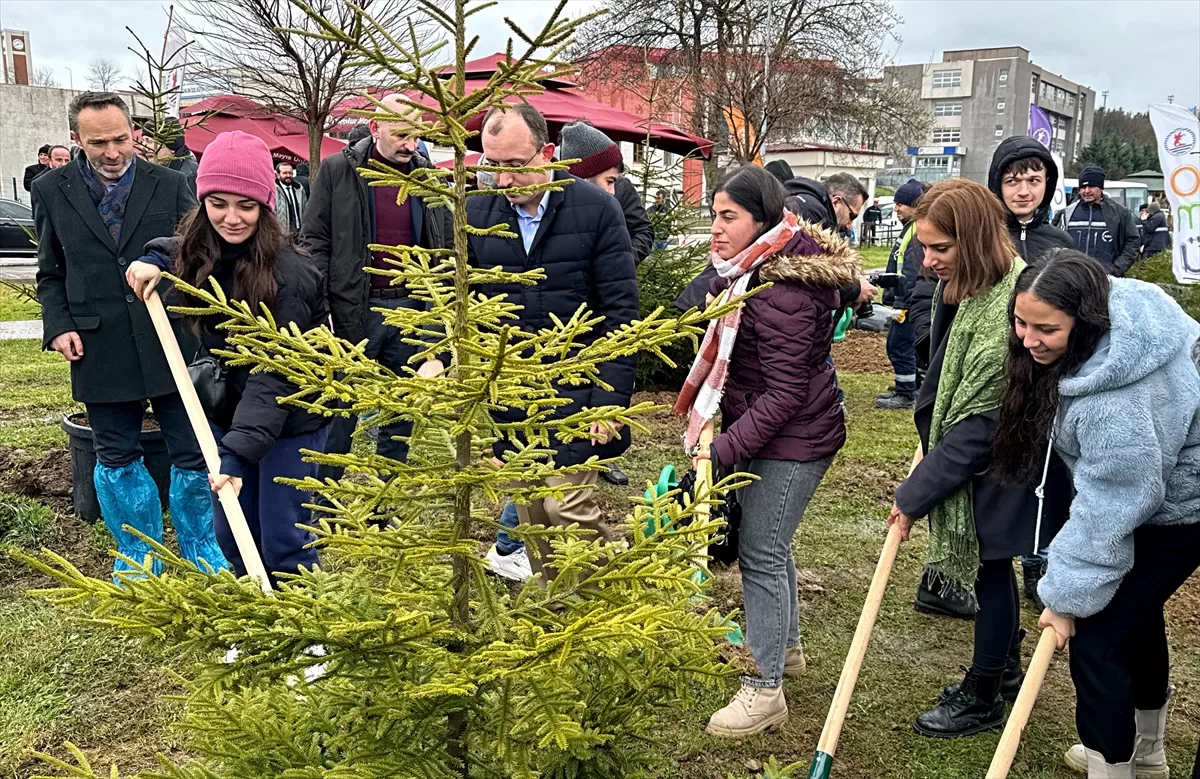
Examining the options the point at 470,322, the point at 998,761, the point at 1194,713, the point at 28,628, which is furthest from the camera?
the point at 28,628

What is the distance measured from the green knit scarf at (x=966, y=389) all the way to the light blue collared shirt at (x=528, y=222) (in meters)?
1.68

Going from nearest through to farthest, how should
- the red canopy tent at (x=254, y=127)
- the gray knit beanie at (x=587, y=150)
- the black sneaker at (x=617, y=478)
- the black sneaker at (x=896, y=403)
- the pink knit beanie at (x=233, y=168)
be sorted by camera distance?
1. the pink knit beanie at (x=233, y=168)
2. the gray knit beanie at (x=587, y=150)
3. the black sneaker at (x=617, y=478)
4. the black sneaker at (x=896, y=403)
5. the red canopy tent at (x=254, y=127)

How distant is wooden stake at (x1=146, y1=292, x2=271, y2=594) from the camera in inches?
118

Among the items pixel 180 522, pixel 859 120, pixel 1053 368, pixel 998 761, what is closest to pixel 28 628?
pixel 180 522

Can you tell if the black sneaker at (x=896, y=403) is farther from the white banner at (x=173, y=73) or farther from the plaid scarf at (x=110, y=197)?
the plaid scarf at (x=110, y=197)

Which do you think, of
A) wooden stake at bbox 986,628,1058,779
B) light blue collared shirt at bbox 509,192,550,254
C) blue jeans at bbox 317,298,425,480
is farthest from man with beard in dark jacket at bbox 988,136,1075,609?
blue jeans at bbox 317,298,425,480

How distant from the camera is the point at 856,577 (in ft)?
16.7

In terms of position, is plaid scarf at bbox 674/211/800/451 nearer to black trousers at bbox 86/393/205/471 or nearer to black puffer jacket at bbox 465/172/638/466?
black puffer jacket at bbox 465/172/638/466

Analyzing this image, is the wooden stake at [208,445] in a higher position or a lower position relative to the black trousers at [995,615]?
higher

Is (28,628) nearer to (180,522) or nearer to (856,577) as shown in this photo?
(180,522)

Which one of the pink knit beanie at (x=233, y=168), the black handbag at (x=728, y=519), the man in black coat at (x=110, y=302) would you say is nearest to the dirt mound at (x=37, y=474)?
the man in black coat at (x=110, y=302)

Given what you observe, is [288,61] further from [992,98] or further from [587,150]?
[992,98]

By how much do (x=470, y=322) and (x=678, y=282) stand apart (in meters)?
6.92

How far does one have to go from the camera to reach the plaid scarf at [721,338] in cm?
334
